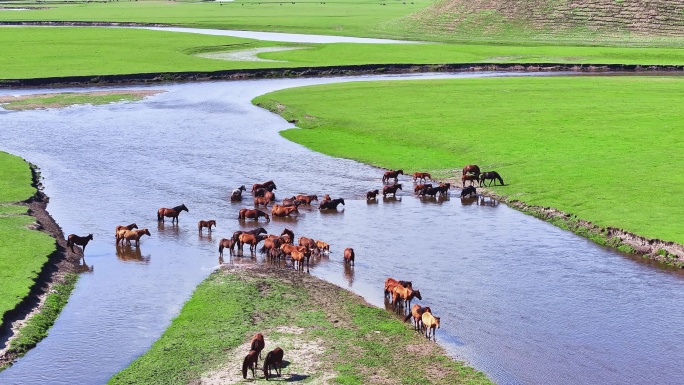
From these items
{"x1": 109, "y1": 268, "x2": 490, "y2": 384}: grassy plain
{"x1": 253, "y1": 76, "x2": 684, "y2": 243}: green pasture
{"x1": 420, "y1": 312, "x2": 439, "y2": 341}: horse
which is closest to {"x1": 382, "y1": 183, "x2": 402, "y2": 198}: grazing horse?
{"x1": 253, "y1": 76, "x2": 684, "y2": 243}: green pasture

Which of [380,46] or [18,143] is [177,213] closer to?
[18,143]

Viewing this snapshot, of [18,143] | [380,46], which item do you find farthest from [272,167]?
[380,46]

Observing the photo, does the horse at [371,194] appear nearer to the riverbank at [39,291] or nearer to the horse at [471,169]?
the horse at [471,169]

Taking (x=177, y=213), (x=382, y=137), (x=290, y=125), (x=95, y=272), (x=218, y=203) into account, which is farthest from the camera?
(x=290, y=125)

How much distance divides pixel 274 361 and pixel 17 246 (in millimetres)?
13105

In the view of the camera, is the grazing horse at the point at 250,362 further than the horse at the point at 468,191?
No

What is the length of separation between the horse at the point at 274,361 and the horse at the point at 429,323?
4.02m

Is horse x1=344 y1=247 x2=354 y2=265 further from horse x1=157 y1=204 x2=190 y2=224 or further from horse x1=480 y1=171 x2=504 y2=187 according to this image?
horse x1=480 y1=171 x2=504 y2=187

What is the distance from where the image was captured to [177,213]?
115 feet

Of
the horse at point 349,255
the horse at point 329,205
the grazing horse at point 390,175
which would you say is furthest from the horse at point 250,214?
the grazing horse at point 390,175

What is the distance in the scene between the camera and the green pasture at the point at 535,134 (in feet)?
120

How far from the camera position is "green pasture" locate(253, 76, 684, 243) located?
36.6 meters

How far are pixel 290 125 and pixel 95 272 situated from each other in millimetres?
31182

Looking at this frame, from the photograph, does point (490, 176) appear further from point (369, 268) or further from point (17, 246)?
point (17, 246)
